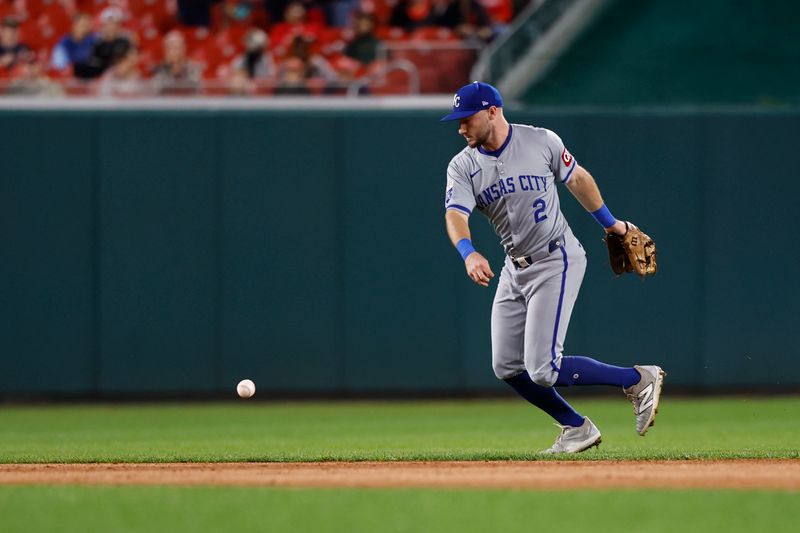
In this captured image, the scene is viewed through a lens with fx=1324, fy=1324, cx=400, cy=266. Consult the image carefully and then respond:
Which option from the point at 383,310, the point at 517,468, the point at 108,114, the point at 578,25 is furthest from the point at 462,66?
the point at 517,468

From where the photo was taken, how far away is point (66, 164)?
12109 mm

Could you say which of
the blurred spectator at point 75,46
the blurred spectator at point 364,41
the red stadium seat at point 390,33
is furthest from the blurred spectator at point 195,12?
the red stadium seat at point 390,33

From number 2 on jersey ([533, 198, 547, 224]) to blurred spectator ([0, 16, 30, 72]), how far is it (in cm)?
761

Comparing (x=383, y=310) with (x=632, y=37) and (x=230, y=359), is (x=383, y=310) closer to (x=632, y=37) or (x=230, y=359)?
(x=230, y=359)

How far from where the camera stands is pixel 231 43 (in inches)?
532

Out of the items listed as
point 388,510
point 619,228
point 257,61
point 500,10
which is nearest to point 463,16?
point 500,10

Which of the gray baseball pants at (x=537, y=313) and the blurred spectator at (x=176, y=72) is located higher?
the blurred spectator at (x=176, y=72)

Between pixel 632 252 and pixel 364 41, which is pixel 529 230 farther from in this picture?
pixel 364 41

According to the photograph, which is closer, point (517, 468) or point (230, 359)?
point (517, 468)

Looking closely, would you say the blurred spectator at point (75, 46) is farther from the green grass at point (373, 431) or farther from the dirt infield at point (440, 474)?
the dirt infield at point (440, 474)

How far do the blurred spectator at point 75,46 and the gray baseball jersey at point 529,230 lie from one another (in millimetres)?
6774

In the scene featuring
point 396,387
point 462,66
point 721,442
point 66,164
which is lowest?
point 396,387

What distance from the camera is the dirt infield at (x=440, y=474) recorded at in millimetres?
6090

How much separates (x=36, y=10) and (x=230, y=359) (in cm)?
471
